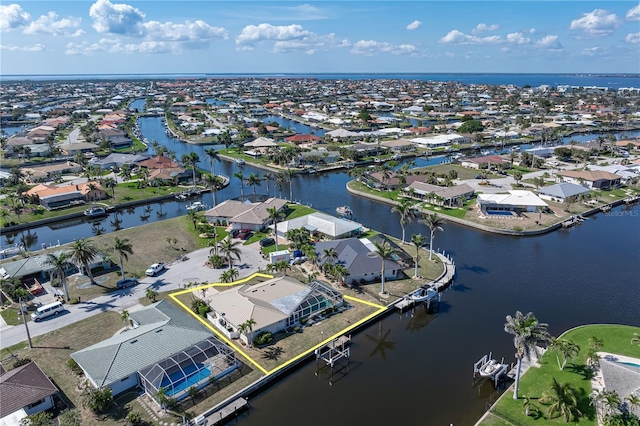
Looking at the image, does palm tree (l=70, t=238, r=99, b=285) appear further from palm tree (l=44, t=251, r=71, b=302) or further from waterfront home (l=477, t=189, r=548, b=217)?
waterfront home (l=477, t=189, r=548, b=217)

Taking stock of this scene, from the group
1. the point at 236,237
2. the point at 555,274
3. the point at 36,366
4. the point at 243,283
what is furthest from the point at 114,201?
the point at 555,274

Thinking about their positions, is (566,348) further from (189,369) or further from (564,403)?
(189,369)

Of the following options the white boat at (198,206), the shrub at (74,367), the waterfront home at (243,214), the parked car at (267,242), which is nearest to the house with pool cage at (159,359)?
the shrub at (74,367)

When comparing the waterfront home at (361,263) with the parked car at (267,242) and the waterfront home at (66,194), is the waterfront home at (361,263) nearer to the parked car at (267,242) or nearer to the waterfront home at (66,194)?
the parked car at (267,242)

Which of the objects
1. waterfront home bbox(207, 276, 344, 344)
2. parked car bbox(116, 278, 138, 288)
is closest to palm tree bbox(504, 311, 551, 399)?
waterfront home bbox(207, 276, 344, 344)

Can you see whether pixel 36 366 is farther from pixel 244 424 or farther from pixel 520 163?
pixel 520 163

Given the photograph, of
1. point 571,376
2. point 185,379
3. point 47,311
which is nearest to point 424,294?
point 571,376
